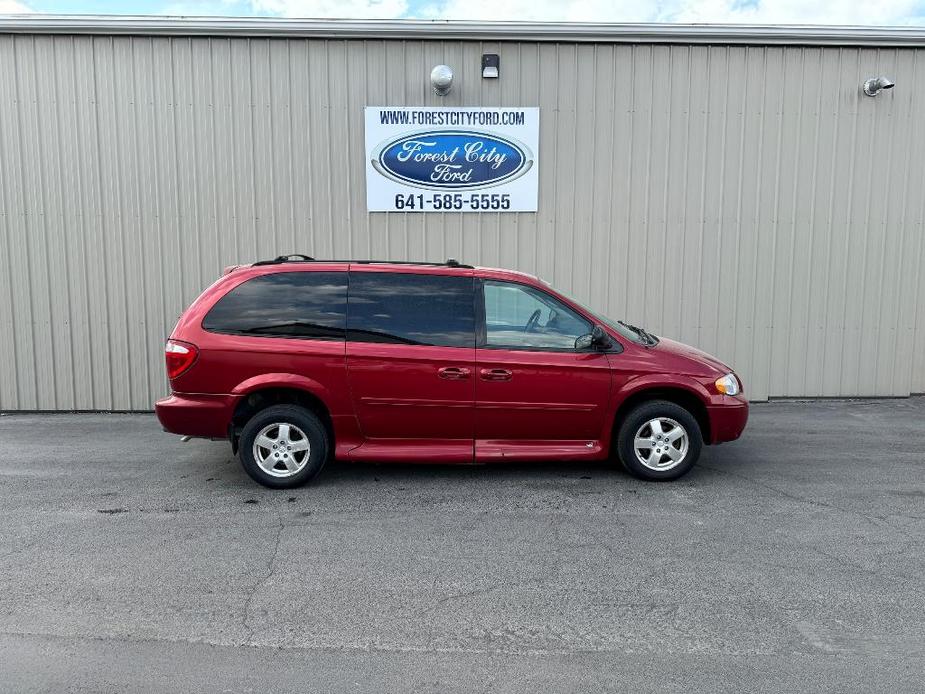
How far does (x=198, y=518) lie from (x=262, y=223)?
470cm

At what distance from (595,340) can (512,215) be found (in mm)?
3647

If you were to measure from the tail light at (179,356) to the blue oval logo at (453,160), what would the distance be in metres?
4.05

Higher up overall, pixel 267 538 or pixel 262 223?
pixel 262 223

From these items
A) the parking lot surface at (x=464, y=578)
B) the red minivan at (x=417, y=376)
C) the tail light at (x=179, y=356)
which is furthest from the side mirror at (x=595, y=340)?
the tail light at (x=179, y=356)

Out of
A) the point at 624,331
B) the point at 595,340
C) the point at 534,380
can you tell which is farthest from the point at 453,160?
the point at 534,380

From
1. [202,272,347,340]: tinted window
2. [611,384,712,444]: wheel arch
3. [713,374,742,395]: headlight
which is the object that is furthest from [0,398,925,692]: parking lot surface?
[202,272,347,340]: tinted window

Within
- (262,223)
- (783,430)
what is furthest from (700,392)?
(262,223)

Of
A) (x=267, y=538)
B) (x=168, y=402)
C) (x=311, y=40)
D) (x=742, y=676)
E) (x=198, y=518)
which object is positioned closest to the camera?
(x=742, y=676)

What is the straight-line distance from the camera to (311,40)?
8609 millimetres

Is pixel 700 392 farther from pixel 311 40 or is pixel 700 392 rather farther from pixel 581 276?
pixel 311 40

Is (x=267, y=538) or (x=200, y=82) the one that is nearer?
(x=267, y=538)

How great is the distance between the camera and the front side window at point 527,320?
5.76 meters

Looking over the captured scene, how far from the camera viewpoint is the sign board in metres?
8.78

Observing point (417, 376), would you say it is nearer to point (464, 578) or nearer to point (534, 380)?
point (534, 380)
